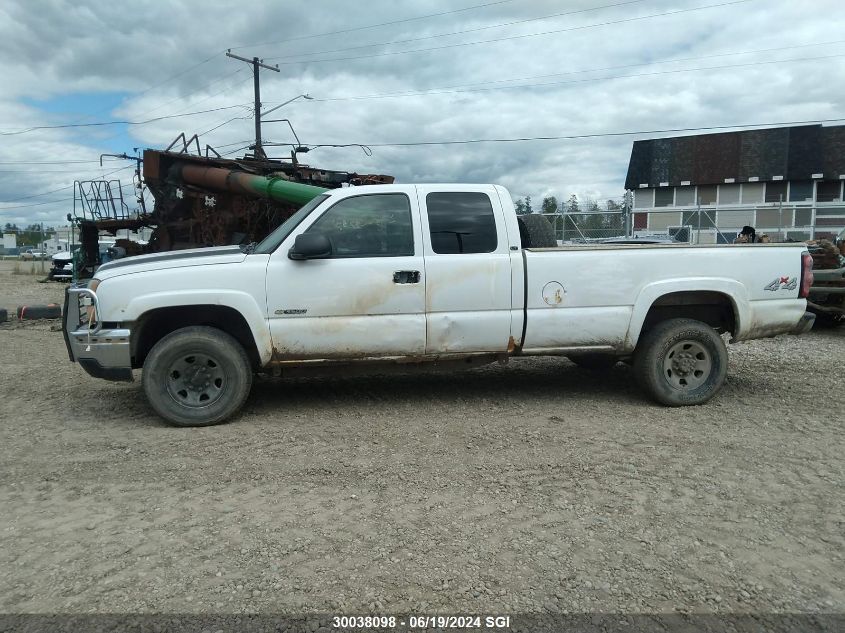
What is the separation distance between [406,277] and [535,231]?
1433 millimetres

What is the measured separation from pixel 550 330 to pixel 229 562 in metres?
3.35

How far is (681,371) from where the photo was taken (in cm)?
584

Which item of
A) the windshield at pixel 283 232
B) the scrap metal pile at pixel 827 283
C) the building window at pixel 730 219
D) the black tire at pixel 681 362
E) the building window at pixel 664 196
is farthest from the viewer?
the building window at pixel 664 196

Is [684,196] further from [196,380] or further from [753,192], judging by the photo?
[196,380]

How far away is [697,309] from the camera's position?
6051 millimetres

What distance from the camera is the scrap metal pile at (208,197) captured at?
1202 centimetres

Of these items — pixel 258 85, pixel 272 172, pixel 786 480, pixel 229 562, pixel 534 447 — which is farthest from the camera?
pixel 258 85

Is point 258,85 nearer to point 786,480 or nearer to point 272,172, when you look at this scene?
point 272,172

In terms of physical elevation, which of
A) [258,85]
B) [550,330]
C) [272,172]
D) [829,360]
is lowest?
[829,360]

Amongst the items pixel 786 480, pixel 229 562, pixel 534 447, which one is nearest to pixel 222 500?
pixel 229 562

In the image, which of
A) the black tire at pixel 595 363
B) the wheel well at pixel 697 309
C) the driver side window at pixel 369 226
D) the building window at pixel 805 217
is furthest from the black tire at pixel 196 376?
the building window at pixel 805 217

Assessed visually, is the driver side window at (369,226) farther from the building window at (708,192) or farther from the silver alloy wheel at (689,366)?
the building window at (708,192)

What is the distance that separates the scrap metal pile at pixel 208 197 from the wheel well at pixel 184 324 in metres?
5.83

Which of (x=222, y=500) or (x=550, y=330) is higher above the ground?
(x=550, y=330)
